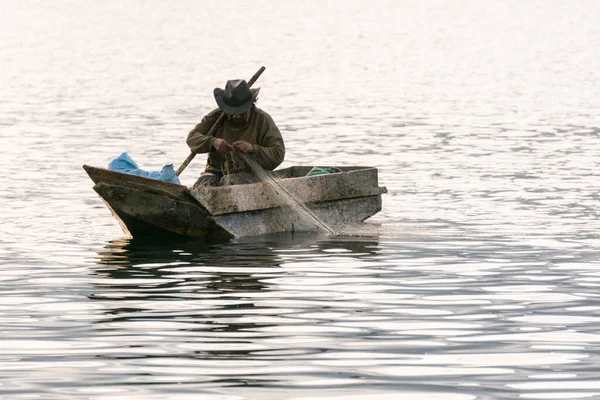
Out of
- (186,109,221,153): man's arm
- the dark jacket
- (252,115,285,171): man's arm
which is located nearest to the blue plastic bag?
(186,109,221,153): man's arm

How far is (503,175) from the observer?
2389 cm

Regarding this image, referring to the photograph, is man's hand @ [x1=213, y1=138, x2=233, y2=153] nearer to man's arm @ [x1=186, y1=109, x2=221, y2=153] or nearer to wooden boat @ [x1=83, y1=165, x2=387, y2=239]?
man's arm @ [x1=186, y1=109, x2=221, y2=153]

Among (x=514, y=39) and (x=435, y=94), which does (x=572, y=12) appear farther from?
(x=435, y=94)

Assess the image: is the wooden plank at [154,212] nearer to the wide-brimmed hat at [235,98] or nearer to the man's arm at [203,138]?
the man's arm at [203,138]

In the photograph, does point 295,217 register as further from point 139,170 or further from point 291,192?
point 139,170

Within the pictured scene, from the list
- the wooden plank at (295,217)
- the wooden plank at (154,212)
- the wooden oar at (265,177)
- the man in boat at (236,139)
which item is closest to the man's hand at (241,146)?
the man in boat at (236,139)

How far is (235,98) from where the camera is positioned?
1719 centimetres

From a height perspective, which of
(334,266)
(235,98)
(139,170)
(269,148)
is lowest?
(334,266)

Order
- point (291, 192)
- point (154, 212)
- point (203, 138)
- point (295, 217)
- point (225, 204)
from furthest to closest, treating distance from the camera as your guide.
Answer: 1. point (295, 217)
2. point (291, 192)
3. point (203, 138)
4. point (225, 204)
5. point (154, 212)

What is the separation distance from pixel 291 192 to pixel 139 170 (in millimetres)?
1573

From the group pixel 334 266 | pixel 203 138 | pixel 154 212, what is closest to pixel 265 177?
pixel 203 138

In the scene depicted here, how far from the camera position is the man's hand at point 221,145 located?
17.0m

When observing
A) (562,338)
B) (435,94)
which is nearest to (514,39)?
(435,94)

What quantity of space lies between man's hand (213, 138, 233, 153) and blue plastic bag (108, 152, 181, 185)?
0.52 m
